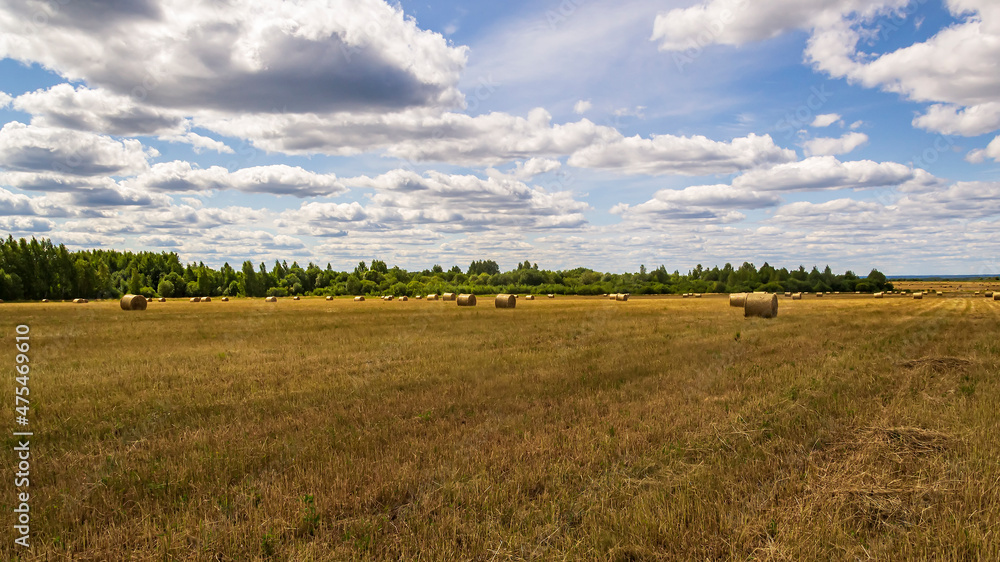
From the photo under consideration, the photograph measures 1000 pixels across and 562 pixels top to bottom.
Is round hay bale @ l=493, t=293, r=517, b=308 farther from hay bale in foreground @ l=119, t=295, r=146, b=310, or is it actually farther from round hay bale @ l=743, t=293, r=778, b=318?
hay bale in foreground @ l=119, t=295, r=146, b=310

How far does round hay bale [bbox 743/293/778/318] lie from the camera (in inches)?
1320

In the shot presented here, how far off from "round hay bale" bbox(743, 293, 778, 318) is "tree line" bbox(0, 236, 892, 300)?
72645 mm

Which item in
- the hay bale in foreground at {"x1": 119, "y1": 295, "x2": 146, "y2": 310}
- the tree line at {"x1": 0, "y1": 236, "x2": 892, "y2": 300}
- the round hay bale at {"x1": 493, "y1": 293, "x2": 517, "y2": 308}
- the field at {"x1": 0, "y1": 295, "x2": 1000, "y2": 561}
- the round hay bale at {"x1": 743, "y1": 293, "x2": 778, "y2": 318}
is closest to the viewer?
the field at {"x1": 0, "y1": 295, "x2": 1000, "y2": 561}

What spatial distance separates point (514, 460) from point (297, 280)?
16940 centimetres

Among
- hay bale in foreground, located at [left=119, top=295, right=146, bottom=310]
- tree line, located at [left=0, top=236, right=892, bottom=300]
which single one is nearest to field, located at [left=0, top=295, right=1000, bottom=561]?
hay bale in foreground, located at [left=119, top=295, right=146, bottom=310]

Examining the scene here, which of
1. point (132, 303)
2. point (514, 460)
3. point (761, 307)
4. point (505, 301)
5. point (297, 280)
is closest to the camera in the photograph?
point (514, 460)

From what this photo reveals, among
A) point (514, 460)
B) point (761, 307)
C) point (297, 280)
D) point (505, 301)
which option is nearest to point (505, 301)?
point (505, 301)

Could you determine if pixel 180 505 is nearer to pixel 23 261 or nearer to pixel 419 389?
pixel 419 389

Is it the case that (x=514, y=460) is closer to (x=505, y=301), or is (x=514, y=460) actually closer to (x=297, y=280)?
(x=505, y=301)

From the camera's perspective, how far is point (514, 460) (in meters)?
6.79

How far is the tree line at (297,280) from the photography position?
95562mm

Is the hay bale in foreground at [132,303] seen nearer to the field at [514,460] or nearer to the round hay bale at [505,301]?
the round hay bale at [505,301]

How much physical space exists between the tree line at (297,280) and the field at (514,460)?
96.5 metres

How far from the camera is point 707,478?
241 inches
